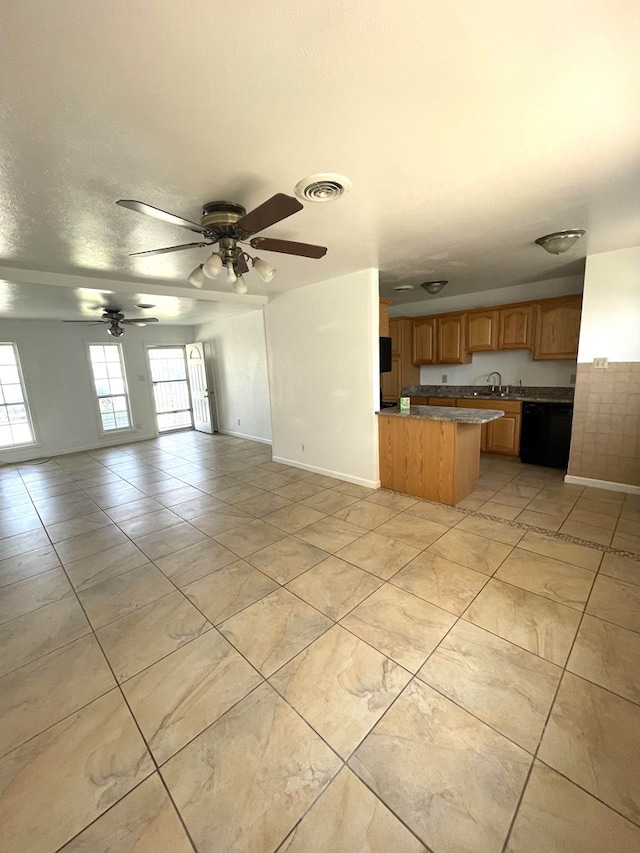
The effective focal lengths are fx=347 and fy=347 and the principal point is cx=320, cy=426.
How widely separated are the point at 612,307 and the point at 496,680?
12.2ft

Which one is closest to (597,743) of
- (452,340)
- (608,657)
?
(608,657)

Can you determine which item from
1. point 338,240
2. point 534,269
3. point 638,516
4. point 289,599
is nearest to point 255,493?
point 289,599

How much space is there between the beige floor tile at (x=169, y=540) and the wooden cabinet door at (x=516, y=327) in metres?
4.74

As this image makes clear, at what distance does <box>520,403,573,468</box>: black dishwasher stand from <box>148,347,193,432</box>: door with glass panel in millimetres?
7169

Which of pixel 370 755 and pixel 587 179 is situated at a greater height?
pixel 587 179

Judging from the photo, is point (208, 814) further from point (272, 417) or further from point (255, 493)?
point (272, 417)

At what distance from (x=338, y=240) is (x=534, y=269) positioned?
9.08ft

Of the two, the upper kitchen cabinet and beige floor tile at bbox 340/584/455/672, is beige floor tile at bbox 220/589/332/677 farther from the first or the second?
the upper kitchen cabinet

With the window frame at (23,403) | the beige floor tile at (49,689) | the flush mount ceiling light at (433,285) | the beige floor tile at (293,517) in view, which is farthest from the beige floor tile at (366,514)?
the window frame at (23,403)

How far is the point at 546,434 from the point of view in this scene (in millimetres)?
4480

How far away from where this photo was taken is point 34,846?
44.0 inches

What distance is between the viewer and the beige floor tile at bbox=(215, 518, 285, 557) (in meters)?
2.88

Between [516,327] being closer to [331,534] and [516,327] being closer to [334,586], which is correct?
[331,534]

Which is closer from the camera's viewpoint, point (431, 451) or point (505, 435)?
point (431, 451)
